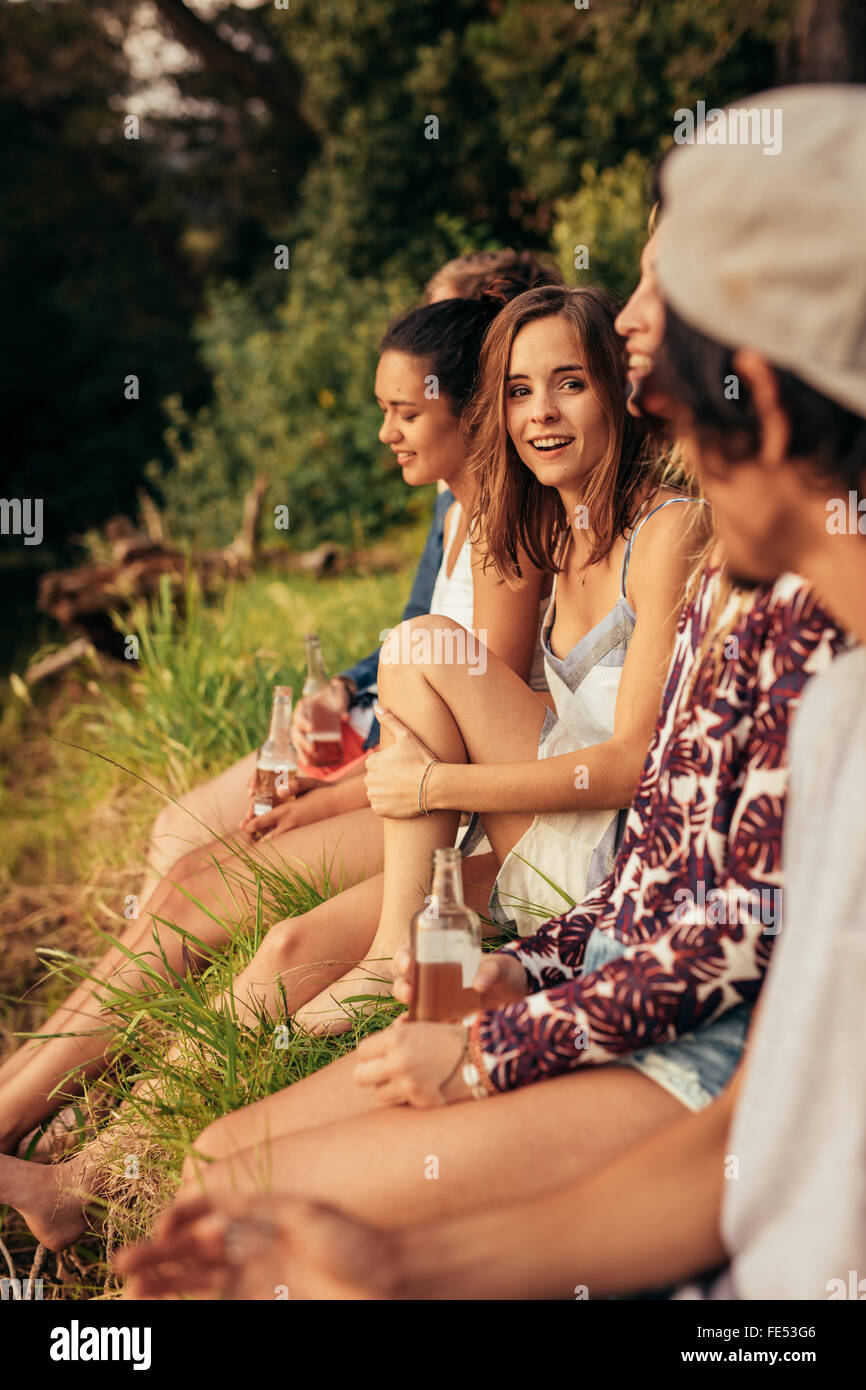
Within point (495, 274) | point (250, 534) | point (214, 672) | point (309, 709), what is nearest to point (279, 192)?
point (250, 534)

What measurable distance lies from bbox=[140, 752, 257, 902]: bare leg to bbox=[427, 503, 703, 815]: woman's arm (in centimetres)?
118

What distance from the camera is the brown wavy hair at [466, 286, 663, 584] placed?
8.71 ft

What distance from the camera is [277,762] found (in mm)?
3258

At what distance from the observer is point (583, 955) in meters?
1.93

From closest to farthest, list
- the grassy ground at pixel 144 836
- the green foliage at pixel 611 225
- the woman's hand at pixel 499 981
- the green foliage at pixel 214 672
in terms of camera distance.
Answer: the woman's hand at pixel 499 981
the grassy ground at pixel 144 836
the green foliage at pixel 214 672
the green foliage at pixel 611 225

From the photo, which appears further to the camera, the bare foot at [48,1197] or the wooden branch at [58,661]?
the wooden branch at [58,661]

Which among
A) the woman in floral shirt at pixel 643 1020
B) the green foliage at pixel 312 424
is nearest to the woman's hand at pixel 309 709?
the woman in floral shirt at pixel 643 1020

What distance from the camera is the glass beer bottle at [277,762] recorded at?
3224 millimetres

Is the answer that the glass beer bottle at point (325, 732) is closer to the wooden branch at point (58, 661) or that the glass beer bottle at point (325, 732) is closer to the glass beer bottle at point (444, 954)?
the glass beer bottle at point (444, 954)

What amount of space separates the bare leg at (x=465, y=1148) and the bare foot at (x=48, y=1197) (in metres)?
0.98

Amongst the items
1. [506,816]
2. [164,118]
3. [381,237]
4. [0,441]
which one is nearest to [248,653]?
[506,816]

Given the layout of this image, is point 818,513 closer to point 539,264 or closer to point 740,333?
point 740,333

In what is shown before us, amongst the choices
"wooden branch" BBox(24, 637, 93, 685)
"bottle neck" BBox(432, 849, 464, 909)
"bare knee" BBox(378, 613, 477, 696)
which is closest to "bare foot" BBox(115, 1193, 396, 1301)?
"bottle neck" BBox(432, 849, 464, 909)

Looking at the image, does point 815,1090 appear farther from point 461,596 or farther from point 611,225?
point 611,225
